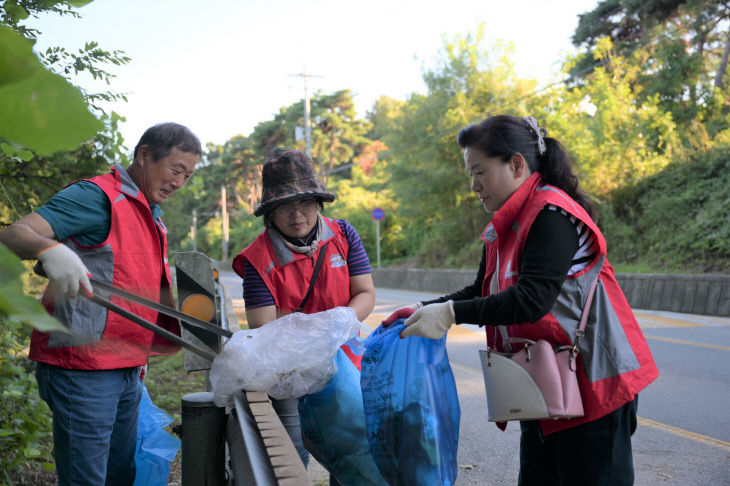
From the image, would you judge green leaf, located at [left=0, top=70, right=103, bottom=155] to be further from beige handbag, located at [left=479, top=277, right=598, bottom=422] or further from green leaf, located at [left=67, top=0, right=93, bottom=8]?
beige handbag, located at [left=479, top=277, right=598, bottom=422]

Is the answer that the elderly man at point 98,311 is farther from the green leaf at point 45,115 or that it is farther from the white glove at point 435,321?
the green leaf at point 45,115

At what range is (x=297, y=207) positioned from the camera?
2.62 meters

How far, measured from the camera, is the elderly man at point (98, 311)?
207 centimetres

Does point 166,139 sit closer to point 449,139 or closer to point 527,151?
point 527,151

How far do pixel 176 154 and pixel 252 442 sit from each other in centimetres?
119

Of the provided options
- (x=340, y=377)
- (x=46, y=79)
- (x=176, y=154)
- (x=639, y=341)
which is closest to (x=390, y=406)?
(x=340, y=377)

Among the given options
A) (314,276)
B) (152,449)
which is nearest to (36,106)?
(314,276)

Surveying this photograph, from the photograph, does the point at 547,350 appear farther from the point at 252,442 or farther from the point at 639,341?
the point at 252,442

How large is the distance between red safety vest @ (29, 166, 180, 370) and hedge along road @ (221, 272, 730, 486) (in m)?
2.46

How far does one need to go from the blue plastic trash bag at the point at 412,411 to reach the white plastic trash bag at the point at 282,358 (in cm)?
17

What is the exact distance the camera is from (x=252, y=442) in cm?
169

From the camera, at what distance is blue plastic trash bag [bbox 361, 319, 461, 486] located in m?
2.09

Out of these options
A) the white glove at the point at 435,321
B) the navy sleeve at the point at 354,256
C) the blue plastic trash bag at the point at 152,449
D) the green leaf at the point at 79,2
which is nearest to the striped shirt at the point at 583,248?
the white glove at the point at 435,321

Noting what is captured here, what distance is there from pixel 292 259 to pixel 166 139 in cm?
66
